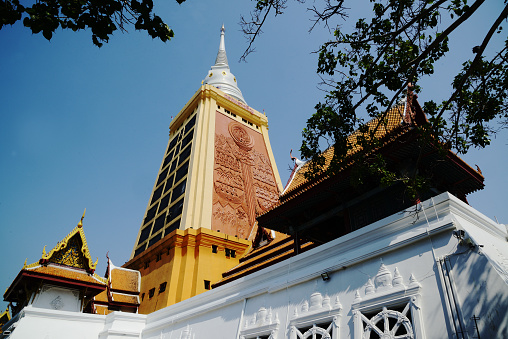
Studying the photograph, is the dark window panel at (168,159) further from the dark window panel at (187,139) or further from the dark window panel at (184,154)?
the dark window panel at (184,154)

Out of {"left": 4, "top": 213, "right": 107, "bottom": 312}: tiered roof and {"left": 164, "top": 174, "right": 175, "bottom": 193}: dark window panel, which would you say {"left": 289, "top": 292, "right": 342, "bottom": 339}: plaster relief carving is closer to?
{"left": 4, "top": 213, "right": 107, "bottom": 312}: tiered roof

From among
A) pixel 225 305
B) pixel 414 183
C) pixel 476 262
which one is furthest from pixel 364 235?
pixel 225 305

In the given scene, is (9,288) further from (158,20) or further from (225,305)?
(158,20)

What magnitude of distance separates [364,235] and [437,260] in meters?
1.69

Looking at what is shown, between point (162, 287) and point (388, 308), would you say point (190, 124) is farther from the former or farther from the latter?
point (388, 308)

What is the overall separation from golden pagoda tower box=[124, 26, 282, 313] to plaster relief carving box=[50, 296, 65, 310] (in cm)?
491

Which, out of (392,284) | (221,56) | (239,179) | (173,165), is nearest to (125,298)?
(239,179)

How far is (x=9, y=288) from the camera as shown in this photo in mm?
15617

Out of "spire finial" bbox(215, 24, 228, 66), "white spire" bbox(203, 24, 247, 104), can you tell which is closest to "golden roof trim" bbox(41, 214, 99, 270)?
"white spire" bbox(203, 24, 247, 104)

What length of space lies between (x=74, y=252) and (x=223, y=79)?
28559 mm

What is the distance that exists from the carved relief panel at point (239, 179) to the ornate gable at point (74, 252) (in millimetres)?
7796

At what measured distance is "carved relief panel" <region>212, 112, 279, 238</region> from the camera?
23.7 metres

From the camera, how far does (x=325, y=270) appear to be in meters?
7.80

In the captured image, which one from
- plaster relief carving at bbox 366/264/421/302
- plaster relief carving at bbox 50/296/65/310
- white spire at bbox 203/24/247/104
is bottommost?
plaster relief carving at bbox 366/264/421/302
